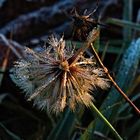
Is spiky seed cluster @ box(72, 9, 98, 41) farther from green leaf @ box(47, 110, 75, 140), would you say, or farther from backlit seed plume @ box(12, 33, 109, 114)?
green leaf @ box(47, 110, 75, 140)

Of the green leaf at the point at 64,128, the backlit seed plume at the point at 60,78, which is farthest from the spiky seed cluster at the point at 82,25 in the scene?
the green leaf at the point at 64,128

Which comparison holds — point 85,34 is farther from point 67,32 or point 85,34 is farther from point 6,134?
point 67,32

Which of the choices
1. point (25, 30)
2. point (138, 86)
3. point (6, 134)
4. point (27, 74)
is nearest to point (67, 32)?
point (25, 30)

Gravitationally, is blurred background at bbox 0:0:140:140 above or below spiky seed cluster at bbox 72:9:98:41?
below

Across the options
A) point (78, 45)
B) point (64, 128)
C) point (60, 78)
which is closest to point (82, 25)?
point (60, 78)

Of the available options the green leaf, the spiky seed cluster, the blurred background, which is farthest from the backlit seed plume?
the green leaf

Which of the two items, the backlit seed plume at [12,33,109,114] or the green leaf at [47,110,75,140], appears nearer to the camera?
the backlit seed plume at [12,33,109,114]

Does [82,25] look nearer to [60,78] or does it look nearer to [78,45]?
[60,78]
